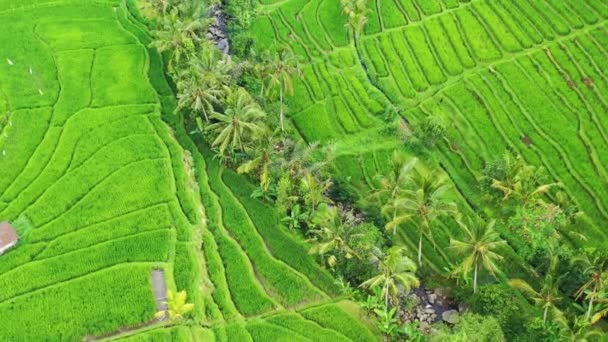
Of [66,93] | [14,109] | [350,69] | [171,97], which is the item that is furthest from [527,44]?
[14,109]

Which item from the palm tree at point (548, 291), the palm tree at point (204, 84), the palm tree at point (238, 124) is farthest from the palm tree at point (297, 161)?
the palm tree at point (548, 291)

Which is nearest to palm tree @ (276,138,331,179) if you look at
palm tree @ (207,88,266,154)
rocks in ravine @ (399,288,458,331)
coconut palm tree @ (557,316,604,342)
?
palm tree @ (207,88,266,154)

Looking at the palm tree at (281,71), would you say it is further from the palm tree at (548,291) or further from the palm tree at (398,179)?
the palm tree at (548,291)

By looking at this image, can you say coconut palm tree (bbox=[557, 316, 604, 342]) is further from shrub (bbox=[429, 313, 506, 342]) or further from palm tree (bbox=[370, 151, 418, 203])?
palm tree (bbox=[370, 151, 418, 203])

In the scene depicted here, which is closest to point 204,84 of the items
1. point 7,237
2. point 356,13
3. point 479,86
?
point 7,237

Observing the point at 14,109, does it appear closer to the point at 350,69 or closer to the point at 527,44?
the point at 350,69

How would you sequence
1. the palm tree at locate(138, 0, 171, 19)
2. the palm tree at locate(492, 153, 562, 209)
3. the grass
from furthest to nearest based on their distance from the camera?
the palm tree at locate(138, 0, 171, 19), the grass, the palm tree at locate(492, 153, 562, 209)
